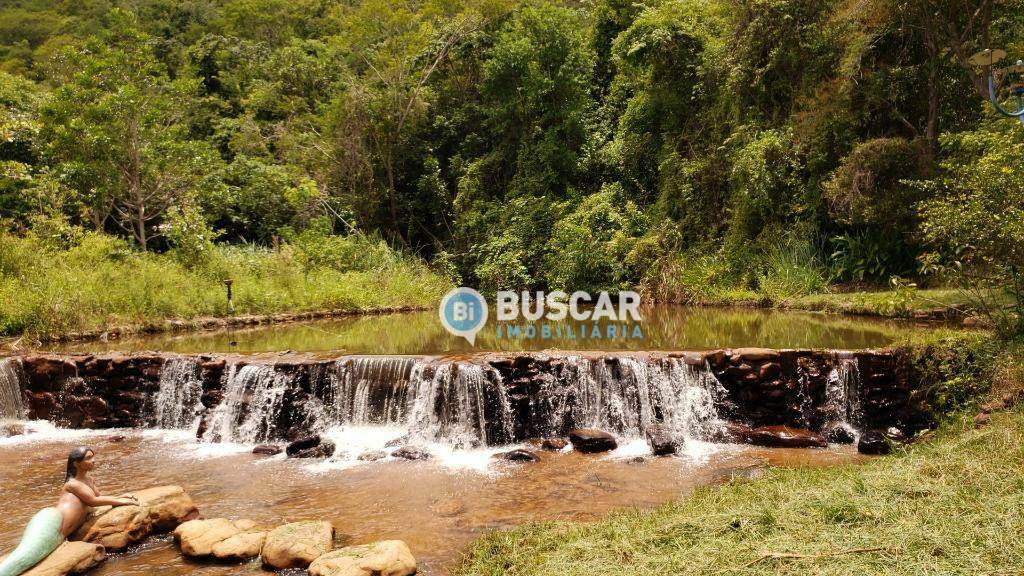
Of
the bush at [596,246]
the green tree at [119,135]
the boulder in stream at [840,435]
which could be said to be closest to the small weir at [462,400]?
the boulder in stream at [840,435]

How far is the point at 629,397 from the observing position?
23.7 feet

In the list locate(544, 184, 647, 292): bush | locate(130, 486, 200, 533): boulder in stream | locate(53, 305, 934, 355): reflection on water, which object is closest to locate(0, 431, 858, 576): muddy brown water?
locate(130, 486, 200, 533): boulder in stream

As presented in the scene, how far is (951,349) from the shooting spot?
6.28 metres

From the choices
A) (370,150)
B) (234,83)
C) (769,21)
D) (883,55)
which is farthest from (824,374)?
(234,83)

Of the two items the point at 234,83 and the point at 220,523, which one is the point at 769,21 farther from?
the point at 234,83

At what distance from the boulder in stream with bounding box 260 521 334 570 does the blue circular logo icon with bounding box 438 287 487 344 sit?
6.09 metres

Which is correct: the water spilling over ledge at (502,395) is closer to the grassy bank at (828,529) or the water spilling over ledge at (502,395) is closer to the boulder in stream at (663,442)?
the boulder in stream at (663,442)

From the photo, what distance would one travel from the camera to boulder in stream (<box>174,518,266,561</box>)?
164 inches

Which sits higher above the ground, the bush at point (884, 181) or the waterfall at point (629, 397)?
the bush at point (884, 181)

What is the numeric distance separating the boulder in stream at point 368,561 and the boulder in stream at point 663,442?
3.06m

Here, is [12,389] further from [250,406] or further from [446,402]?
[446,402]

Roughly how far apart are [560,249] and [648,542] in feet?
44.8

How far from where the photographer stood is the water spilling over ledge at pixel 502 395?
693cm

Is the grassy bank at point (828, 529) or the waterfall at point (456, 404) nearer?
the grassy bank at point (828, 529)
